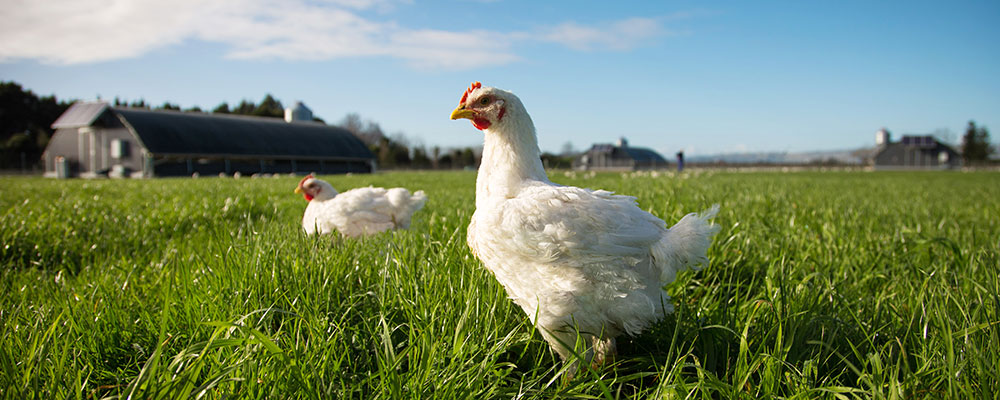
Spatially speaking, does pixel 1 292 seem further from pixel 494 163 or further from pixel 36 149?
pixel 36 149

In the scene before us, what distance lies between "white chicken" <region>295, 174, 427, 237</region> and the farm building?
3192cm

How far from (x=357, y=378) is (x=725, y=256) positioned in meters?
2.49

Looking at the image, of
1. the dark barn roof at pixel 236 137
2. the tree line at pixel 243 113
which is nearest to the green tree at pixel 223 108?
the tree line at pixel 243 113

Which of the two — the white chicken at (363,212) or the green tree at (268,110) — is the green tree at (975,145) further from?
the green tree at (268,110)

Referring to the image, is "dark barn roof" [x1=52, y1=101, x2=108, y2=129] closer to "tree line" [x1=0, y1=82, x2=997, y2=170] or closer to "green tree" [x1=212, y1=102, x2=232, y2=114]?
"tree line" [x1=0, y1=82, x2=997, y2=170]

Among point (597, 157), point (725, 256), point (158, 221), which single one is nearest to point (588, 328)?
point (725, 256)

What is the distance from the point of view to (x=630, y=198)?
7.35 ft

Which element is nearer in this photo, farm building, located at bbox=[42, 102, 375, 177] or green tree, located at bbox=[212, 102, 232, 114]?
farm building, located at bbox=[42, 102, 375, 177]

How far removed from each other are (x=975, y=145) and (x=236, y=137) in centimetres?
8852

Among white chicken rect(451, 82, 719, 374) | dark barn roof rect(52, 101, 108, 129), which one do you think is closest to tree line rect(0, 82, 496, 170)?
dark barn roof rect(52, 101, 108, 129)

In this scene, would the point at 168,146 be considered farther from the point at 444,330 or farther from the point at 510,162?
the point at 444,330

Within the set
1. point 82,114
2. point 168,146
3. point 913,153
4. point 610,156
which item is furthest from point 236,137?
point 913,153

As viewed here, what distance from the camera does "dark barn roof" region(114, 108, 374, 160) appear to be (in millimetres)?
31047

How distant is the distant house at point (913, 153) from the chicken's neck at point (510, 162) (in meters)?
73.1
